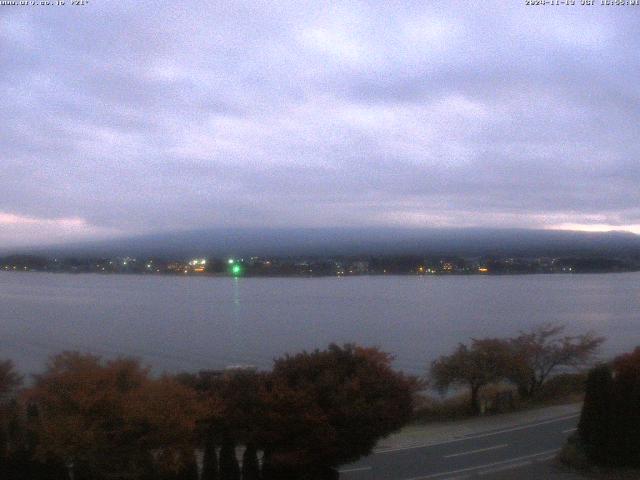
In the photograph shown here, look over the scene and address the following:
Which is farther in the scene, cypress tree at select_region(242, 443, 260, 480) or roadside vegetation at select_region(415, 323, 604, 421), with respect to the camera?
roadside vegetation at select_region(415, 323, 604, 421)

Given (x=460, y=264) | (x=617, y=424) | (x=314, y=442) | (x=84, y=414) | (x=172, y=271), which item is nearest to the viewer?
(x=84, y=414)

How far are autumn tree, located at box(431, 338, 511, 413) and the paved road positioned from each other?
389cm

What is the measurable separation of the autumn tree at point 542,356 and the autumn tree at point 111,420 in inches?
550

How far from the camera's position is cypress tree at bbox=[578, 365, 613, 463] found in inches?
464

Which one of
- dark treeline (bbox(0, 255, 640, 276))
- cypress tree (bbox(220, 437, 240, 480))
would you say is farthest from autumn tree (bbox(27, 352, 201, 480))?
dark treeline (bbox(0, 255, 640, 276))

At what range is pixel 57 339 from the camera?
35469 millimetres

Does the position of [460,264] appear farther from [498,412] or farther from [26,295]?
[498,412]

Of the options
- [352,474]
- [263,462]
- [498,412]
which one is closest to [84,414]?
[263,462]

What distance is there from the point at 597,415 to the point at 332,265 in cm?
4832

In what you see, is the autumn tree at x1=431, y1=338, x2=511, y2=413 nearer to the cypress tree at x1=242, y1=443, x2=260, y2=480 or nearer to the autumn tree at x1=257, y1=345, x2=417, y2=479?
the autumn tree at x1=257, y1=345, x2=417, y2=479

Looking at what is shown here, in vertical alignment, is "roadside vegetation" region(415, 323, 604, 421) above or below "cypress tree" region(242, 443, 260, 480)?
below

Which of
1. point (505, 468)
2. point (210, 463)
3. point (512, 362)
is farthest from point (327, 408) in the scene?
point (512, 362)

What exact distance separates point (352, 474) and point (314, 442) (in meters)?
2.95

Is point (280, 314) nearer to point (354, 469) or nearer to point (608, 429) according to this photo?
point (354, 469)
